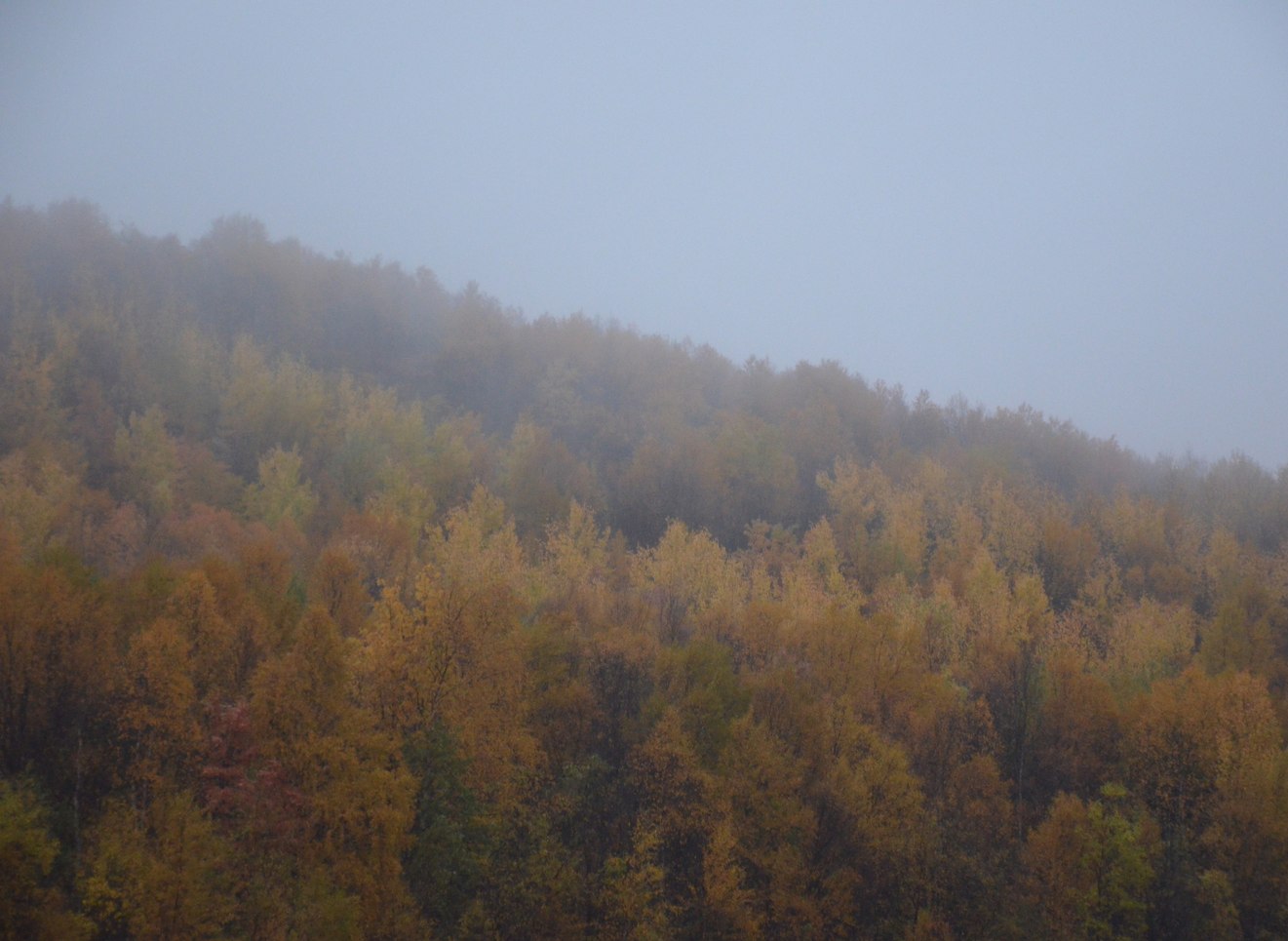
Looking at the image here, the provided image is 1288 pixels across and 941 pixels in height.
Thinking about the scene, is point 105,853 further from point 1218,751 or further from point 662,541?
point 662,541

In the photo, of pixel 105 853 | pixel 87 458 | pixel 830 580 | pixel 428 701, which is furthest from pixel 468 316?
pixel 105 853

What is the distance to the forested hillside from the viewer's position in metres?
21.0

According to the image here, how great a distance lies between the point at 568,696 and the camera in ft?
94.3

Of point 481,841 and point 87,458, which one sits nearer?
point 481,841

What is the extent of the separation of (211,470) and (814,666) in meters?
41.5

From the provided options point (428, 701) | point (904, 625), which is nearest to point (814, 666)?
point (904, 625)

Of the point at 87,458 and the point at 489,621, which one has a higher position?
the point at 87,458

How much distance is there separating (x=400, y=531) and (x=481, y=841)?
25.1 metres

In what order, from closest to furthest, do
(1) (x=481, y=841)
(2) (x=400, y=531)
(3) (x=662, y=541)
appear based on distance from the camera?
1. (1) (x=481, y=841)
2. (2) (x=400, y=531)
3. (3) (x=662, y=541)

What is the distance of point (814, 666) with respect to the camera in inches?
1340


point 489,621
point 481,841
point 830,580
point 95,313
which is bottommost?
point 481,841

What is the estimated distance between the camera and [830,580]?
166ft

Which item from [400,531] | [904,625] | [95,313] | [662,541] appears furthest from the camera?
[95,313]

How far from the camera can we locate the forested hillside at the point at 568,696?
68.8 feet
